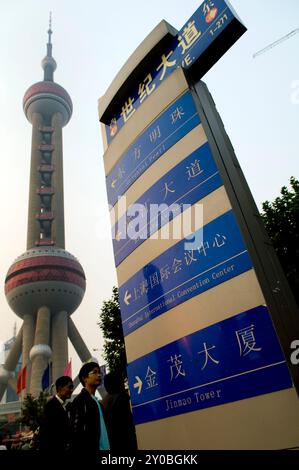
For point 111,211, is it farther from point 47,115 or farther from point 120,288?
point 47,115

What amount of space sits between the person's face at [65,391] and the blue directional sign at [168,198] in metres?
2.29

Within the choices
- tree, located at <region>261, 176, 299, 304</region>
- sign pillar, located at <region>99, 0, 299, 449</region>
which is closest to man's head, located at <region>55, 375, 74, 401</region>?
sign pillar, located at <region>99, 0, 299, 449</region>

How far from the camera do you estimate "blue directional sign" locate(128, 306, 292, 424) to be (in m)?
3.52

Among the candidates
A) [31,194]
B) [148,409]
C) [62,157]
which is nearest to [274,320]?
[148,409]

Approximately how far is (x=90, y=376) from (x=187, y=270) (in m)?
1.94

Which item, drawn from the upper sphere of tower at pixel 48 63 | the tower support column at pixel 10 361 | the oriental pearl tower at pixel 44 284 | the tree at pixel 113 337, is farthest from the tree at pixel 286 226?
the upper sphere of tower at pixel 48 63

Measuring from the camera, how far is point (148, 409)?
194 inches

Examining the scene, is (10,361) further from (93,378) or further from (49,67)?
(49,67)

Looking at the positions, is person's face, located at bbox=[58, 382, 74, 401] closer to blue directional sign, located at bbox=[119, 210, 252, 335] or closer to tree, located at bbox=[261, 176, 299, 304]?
blue directional sign, located at bbox=[119, 210, 252, 335]

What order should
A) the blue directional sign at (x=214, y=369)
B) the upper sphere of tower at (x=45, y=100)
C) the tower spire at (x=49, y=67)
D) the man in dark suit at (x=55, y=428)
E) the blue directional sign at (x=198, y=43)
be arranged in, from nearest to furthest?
the blue directional sign at (x=214, y=369) < the man in dark suit at (x=55, y=428) < the blue directional sign at (x=198, y=43) < the upper sphere of tower at (x=45, y=100) < the tower spire at (x=49, y=67)

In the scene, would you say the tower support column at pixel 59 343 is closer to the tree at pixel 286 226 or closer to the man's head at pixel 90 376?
the tree at pixel 286 226

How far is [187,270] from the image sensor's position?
474 centimetres

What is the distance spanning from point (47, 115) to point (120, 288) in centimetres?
7261

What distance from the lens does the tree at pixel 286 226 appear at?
586 inches
